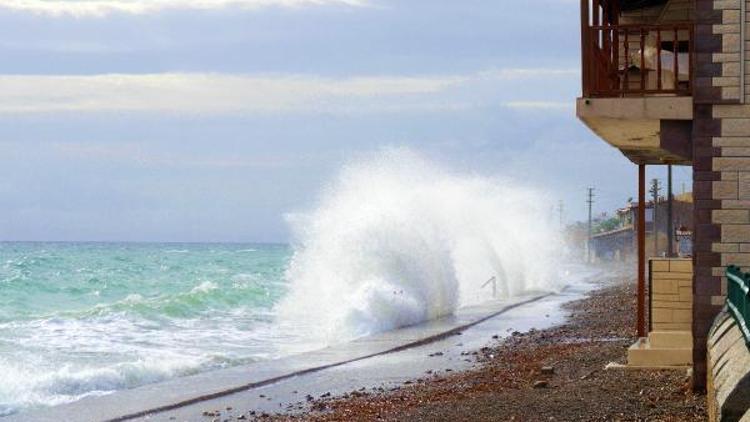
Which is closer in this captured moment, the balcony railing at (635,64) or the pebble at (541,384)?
the balcony railing at (635,64)

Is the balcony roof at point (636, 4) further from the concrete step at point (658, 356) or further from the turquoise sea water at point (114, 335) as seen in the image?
the turquoise sea water at point (114, 335)

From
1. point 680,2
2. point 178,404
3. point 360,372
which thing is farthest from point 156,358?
point 680,2

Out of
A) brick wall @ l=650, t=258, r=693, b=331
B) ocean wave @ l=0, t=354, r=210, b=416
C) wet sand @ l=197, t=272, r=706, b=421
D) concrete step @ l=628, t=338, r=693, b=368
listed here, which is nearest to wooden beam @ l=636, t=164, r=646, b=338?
wet sand @ l=197, t=272, r=706, b=421

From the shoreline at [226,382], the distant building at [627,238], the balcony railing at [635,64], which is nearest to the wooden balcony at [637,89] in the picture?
the balcony railing at [635,64]

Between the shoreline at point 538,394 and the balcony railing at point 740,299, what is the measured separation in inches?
67.8

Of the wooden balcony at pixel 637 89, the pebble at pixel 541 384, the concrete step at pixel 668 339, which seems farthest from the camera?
the concrete step at pixel 668 339

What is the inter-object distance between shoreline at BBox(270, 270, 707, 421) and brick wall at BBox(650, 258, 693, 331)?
811 mm

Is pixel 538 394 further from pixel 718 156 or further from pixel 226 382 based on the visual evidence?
pixel 226 382

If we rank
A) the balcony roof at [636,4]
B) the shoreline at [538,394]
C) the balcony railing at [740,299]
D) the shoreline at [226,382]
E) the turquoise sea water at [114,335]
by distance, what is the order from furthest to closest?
the turquoise sea water at [114,335]
the balcony roof at [636,4]
the shoreline at [226,382]
the shoreline at [538,394]
the balcony railing at [740,299]

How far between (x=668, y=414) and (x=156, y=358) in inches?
530

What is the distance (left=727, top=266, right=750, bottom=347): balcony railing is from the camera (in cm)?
968

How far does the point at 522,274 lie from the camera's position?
55.8 meters

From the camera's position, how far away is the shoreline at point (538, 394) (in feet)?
45.7

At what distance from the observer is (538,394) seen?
15.6 metres
